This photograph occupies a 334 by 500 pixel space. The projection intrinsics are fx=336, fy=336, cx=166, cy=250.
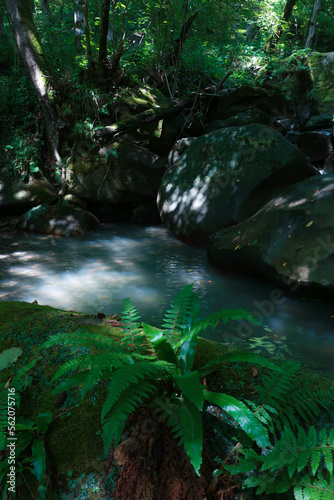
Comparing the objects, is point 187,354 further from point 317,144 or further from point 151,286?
point 317,144

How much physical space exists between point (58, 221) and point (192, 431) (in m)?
7.63

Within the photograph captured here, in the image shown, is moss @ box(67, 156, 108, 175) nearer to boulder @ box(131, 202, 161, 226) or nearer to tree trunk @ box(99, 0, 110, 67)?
boulder @ box(131, 202, 161, 226)

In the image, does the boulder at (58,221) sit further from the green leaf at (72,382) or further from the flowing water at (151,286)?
the green leaf at (72,382)

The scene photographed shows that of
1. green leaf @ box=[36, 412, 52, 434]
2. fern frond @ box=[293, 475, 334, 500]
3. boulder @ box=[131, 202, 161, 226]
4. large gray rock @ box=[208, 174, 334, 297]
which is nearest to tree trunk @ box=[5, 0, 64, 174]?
boulder @ box=[131, 202, 161, 226]

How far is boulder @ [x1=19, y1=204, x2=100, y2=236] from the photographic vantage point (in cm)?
823

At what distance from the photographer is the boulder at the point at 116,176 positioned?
9.28 m

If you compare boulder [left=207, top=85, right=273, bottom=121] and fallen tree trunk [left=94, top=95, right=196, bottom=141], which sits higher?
boulder [left=207, top=85, right=273, bottom=121]

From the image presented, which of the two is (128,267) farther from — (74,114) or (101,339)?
(74,114)

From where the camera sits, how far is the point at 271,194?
23.1ft

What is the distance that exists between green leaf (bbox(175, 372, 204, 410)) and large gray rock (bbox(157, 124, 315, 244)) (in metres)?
5.73

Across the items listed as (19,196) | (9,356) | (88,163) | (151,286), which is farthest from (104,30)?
(9,356)

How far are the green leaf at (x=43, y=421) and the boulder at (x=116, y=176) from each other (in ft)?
26.3

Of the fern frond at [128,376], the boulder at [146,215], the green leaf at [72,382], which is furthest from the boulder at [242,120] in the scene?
the green leaf at [72,382]

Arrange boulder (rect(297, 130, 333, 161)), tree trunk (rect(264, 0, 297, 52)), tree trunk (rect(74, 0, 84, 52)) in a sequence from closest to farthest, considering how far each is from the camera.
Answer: boulder (rect(297, 130, 333, 161)), tree trunk (rect(74, 0, 84, 52)), tree trunk (rect(264, 0, 297, 52))
